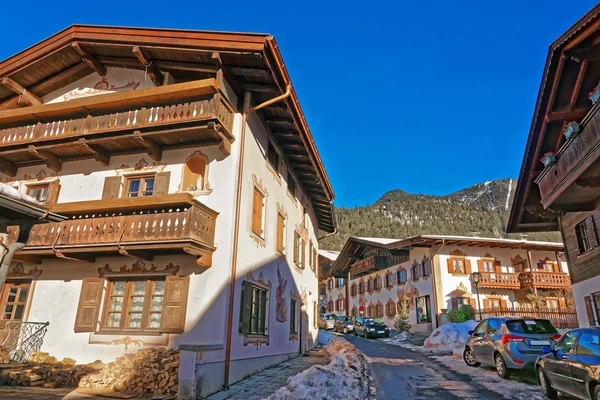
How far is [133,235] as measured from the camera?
34.2ft

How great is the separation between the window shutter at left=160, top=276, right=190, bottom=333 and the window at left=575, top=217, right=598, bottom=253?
499 inches

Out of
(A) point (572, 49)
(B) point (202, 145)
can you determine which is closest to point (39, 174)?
(B) point (202, 145)

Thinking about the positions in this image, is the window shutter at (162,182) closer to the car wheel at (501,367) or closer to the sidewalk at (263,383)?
the sidewalk at (263,383)

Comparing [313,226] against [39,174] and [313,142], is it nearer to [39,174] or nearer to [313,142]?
[313,142]

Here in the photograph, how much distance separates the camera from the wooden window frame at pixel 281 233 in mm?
15156

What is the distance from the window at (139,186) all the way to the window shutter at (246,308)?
3.87 m

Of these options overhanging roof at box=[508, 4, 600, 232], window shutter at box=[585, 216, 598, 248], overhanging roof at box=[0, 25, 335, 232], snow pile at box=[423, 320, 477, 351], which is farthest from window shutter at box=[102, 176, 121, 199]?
snow pile at box=[423, 320, 477, 351]

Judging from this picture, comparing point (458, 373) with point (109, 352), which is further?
point (458, 373)

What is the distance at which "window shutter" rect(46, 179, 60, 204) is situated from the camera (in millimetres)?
12859

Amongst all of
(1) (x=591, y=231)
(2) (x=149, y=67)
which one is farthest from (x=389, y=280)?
(2) (x=149, y=67)

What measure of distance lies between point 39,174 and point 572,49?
1548 centimetres

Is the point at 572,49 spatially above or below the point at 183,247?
above

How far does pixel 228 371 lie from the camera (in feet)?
32.9

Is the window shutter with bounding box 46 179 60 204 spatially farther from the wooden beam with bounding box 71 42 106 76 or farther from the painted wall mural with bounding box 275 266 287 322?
the painted wall mural with bounding box 275 266 287 322
